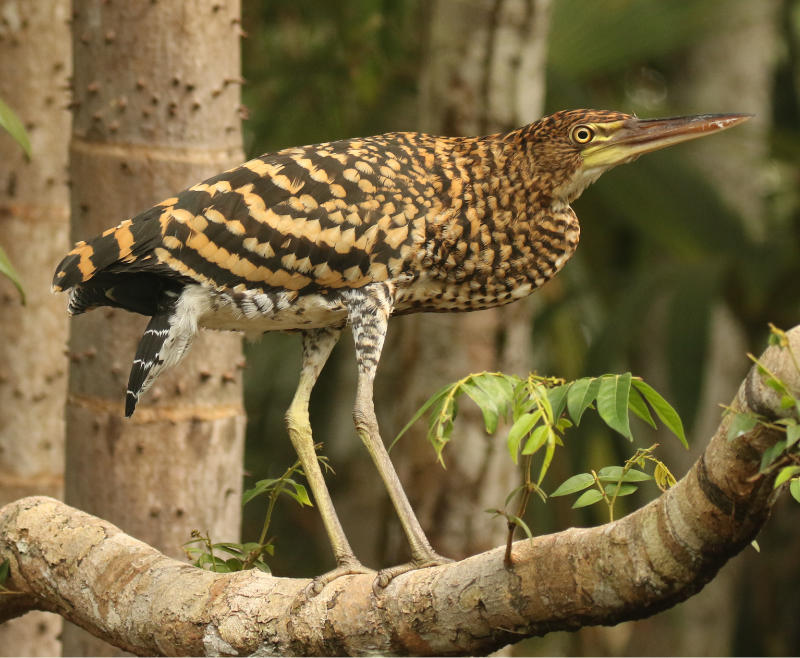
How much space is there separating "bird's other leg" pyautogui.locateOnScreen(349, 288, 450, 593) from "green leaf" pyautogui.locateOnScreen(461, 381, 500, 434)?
79cm

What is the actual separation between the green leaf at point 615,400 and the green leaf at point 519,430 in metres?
0.15

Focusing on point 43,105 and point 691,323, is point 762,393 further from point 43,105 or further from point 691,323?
point 691,323

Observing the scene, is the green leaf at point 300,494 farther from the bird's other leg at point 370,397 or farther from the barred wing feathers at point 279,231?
the barred wing feathers at point 279,231

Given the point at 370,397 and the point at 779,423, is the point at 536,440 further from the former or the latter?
the point at 370,397

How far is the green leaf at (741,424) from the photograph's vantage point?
1.98 metres

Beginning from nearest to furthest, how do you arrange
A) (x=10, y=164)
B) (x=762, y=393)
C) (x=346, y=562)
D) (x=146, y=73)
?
(x=762, y=393) < (x=346, y=562) < (x=146, y=73) < (x=10, y=164)

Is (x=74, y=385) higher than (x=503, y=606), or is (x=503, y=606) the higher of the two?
(x=74, y=385)

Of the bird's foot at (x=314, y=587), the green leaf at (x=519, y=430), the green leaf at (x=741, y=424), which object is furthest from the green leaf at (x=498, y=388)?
the bird's foot at (x=314, y=587)

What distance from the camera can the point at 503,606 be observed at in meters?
2.37

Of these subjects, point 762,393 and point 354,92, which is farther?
point 354,92

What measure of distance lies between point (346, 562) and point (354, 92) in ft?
16.0

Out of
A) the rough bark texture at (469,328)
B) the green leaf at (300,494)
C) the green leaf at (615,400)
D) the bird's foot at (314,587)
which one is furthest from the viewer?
the rough bark texture at (469,328)

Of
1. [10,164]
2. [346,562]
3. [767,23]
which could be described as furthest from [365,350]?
[767,23]

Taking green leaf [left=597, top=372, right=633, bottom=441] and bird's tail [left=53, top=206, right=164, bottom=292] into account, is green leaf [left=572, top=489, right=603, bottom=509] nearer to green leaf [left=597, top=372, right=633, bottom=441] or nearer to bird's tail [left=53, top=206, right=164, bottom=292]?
green leaf [left=597, top=372, right=633, bottom=441]
